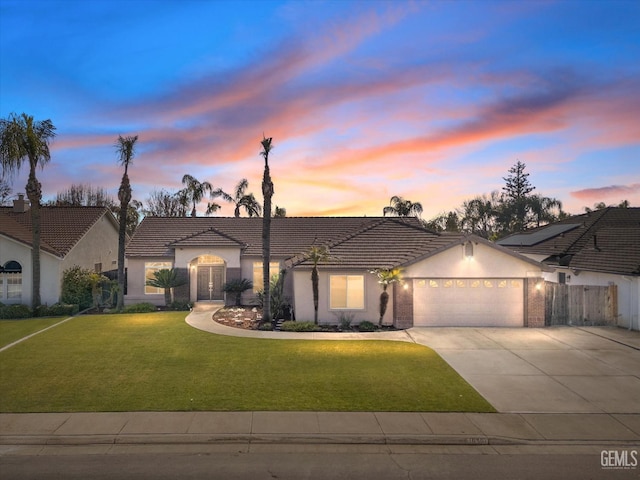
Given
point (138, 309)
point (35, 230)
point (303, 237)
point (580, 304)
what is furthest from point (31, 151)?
point (580, 304)

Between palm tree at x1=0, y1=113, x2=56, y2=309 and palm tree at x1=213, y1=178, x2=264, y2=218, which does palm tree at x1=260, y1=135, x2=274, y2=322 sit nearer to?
palm tree at x1=0, y1=113, x2=56, y2=309

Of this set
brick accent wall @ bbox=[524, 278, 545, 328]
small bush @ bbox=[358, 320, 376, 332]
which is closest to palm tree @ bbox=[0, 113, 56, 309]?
small bush @ bbox=[358, 320, 376, 332]

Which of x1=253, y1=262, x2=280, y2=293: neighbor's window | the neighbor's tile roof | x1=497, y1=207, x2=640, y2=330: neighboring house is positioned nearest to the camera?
x1=497, y1=207, x2=640, y2=330: neighboring house

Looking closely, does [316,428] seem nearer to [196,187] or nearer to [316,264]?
[316,264]

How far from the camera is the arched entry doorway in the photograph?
27109mm

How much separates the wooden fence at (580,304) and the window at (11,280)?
2847 centimetres

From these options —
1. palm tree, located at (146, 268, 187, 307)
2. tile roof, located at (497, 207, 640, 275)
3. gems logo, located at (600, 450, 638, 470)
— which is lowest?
gems logo, located at (600, 450, 638, 470)

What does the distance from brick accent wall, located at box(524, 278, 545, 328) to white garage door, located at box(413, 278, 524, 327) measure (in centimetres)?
22

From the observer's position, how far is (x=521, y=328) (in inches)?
755

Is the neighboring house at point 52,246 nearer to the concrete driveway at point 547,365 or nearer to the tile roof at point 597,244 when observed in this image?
the concrete driveway at point 547,365

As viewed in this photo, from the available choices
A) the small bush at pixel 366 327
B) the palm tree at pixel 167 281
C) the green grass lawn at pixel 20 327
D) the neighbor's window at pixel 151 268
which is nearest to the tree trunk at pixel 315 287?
the small bush at pixel 366 327

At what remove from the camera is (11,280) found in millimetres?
24828

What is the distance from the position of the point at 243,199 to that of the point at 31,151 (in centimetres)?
2120

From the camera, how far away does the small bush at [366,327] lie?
19000 millimetres
